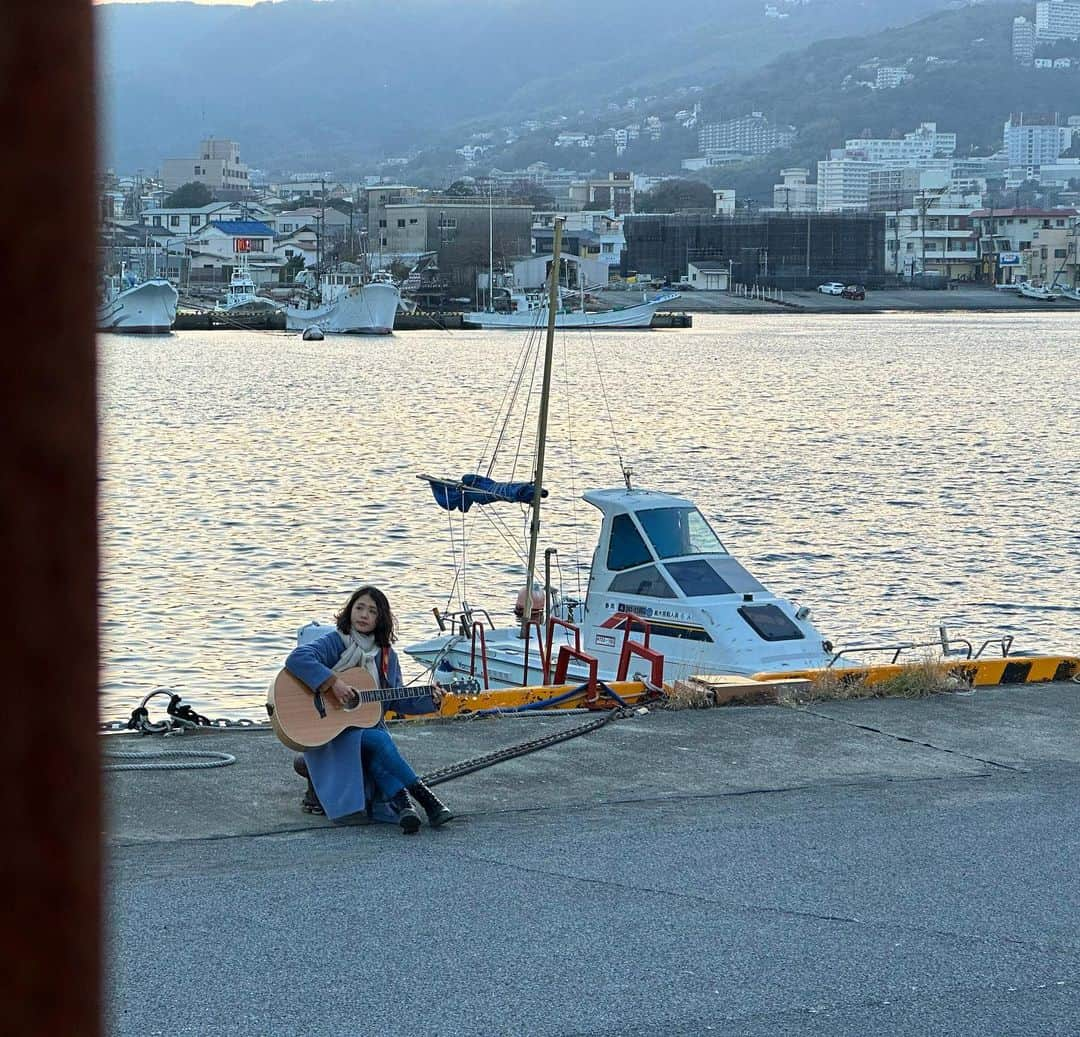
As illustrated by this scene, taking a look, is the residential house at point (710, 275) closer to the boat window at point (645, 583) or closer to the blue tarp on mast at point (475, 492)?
the blue tarp on mast at point (475, 492)

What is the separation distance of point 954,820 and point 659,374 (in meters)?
92.8

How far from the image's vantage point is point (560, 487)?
46.0 meters

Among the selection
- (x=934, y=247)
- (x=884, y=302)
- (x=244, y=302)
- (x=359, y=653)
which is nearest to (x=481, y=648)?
(x=359, y=653)

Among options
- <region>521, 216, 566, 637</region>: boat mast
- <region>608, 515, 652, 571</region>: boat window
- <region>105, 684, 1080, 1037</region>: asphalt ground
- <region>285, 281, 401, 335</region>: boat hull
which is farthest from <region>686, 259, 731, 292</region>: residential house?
<region>105, 684, 1080, 1037</region>: asphalt ground

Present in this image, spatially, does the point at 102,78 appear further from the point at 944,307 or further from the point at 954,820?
the point at 944,307

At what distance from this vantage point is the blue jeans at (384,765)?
312 inches

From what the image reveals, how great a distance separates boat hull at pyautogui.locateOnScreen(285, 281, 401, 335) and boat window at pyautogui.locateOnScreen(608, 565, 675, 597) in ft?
376

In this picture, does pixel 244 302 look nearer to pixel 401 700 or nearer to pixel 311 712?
pixel 401 700

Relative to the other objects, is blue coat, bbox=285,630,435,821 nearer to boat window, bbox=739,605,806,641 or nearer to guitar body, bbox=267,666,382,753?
guitar body, bbox=267,666,382,753

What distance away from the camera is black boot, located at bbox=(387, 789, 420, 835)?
7.74 meters

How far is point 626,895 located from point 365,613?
213 cm

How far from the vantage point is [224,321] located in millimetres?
143375

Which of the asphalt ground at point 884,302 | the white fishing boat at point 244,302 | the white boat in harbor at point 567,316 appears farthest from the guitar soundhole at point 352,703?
the asphalt ground at point 884,302

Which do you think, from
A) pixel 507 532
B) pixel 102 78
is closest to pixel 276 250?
pixel 507 532
